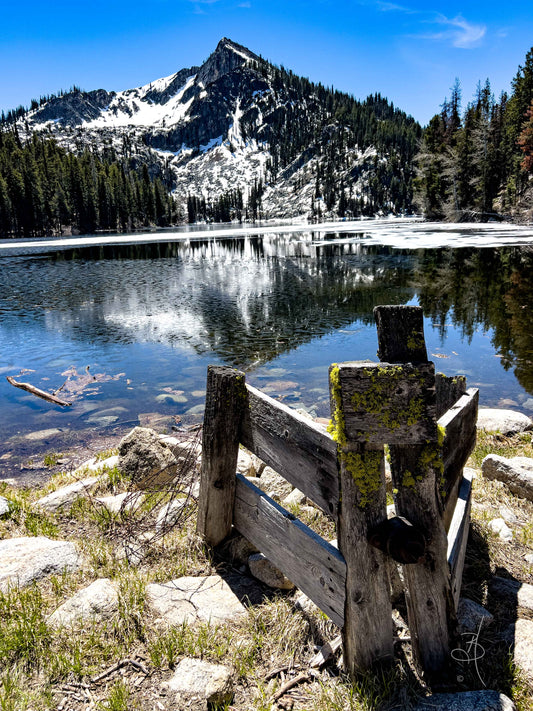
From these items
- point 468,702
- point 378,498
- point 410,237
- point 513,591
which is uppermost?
point 410,237

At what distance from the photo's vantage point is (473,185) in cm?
7650

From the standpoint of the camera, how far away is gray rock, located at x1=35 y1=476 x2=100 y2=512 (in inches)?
211

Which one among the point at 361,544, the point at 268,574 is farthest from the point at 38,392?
the point at 361,544

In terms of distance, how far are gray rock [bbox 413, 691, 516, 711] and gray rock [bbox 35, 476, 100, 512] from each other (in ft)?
A: 14.3

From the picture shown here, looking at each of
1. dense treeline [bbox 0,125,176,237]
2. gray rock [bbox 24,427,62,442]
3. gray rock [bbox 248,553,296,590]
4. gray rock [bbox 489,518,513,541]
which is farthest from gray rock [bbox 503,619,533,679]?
dense treeline [bbox 0,125,176,237]

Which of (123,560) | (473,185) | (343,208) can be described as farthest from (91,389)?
(343,208)

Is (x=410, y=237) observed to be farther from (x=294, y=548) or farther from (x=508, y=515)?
(x=294, y=548)

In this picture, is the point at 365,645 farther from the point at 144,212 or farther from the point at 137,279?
the point at 144,212

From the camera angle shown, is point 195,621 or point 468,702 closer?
point 468,702

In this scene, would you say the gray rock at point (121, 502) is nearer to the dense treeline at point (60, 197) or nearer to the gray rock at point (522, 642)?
the gray rock at point (522, 642)

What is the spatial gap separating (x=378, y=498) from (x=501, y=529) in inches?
108

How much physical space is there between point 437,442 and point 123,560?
3291 mm

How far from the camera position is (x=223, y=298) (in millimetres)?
23531
